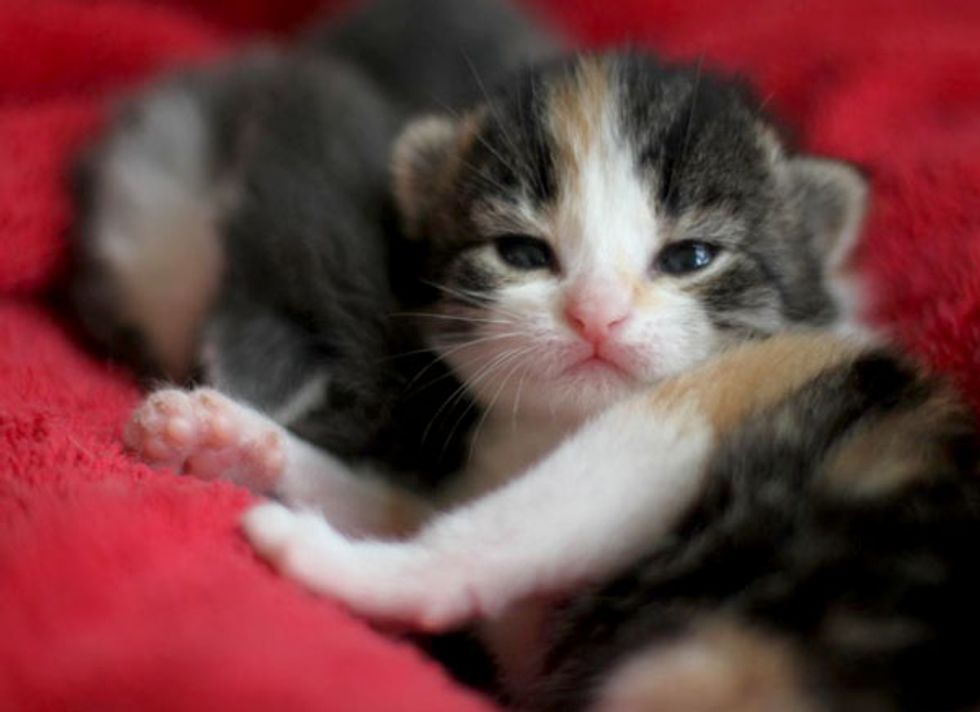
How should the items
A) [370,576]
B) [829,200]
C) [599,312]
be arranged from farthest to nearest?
[829,200] < [599,312] < [370,576]

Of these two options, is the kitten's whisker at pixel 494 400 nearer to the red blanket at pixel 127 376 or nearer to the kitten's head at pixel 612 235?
the kitten's head at pixel 612 235

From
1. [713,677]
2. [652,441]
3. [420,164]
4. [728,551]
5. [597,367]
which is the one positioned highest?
[420,164]

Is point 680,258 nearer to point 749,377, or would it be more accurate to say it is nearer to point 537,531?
point 749,377

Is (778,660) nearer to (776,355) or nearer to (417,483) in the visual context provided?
(776,355)

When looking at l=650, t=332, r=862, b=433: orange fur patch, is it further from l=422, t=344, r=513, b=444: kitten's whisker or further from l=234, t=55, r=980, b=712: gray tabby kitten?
l=422, t=344, r=513, b=444: kitten's whisker

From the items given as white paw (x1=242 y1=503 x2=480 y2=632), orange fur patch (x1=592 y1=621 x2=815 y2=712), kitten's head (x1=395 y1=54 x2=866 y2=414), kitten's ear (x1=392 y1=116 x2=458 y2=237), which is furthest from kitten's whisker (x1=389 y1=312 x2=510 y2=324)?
orange fur patch (x1=592 y1=621 x2=815 y2=712)

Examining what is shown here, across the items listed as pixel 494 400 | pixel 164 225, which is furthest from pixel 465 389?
pixel 164 225

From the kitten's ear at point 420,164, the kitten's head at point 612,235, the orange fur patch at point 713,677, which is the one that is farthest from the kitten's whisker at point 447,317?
the orange fur patch at point 713,677
